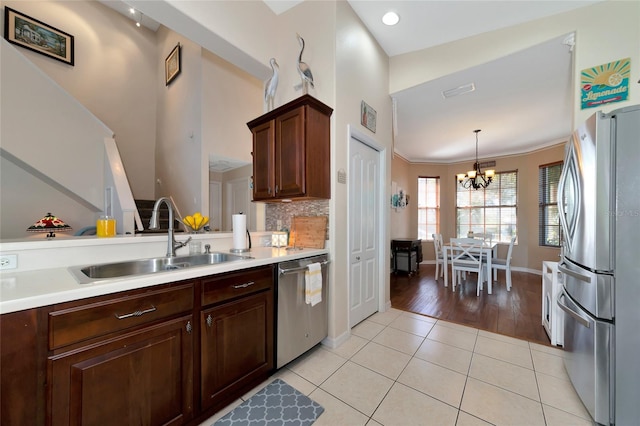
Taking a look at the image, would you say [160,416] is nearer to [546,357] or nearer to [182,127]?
[546,357]

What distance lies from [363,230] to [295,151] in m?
1.24

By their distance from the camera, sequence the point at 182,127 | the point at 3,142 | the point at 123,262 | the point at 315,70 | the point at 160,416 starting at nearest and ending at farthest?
the point at 160,416 < the point at 123,262 < the point at 315,70 < the point at 3,142 < the point at 182,127

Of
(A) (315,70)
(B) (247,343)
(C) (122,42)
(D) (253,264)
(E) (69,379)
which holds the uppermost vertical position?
(C) (122,42)

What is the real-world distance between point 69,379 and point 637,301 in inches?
110

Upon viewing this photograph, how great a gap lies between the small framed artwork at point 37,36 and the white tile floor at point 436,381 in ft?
22.8

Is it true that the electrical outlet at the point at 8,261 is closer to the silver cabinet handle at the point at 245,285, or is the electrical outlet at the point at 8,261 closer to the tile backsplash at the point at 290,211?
the silver cabinet handle at the point at 245,285

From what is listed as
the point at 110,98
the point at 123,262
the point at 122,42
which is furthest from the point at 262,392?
the point at 122,42

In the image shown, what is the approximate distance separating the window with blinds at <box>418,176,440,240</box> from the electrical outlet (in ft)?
23.7

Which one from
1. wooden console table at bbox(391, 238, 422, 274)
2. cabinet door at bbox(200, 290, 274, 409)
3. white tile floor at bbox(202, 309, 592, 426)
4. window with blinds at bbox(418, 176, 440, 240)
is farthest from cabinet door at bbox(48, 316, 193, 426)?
window with blinds at bbox(418, 176, 440, 240)

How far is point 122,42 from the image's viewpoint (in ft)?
18.3

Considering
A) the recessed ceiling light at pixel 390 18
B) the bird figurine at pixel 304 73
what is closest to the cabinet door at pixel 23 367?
the bird figurine at pixel 304 73

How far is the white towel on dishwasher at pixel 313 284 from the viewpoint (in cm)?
203

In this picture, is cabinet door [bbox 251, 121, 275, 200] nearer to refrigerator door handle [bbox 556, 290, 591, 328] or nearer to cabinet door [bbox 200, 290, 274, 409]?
cabinet door [bbox 200, 290, 274, 409]

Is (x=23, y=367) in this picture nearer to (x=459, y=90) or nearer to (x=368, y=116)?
(x=368, y=116)
